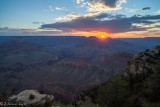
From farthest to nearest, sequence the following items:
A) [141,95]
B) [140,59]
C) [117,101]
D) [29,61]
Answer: [29,61], [140,59], [117,101], [141,95]

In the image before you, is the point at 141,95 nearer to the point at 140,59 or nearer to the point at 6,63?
the point at 140,59

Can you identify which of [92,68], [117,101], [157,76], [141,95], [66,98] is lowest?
[66,98]

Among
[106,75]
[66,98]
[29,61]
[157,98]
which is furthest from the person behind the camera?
[29,61]

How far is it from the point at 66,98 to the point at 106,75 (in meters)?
51.0

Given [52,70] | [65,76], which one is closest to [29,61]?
[52,70]

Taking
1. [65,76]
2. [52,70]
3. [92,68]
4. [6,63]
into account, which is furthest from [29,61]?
[92,68]

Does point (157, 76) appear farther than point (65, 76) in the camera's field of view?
No

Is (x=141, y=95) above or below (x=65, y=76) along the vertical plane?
above

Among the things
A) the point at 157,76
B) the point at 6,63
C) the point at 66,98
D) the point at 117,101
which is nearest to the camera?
the point at 157,76

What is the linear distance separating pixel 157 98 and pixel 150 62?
32.8 ft

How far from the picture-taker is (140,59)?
2294 cm

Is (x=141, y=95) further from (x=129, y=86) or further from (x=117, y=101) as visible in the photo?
(x=129, y=86)

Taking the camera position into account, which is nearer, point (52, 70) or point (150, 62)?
point (150, 62)

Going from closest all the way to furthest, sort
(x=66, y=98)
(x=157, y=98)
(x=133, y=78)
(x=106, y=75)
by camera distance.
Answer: (x=157, y=98), (x=133, y=78), (x=66, y=98), (x=106, y=75)
